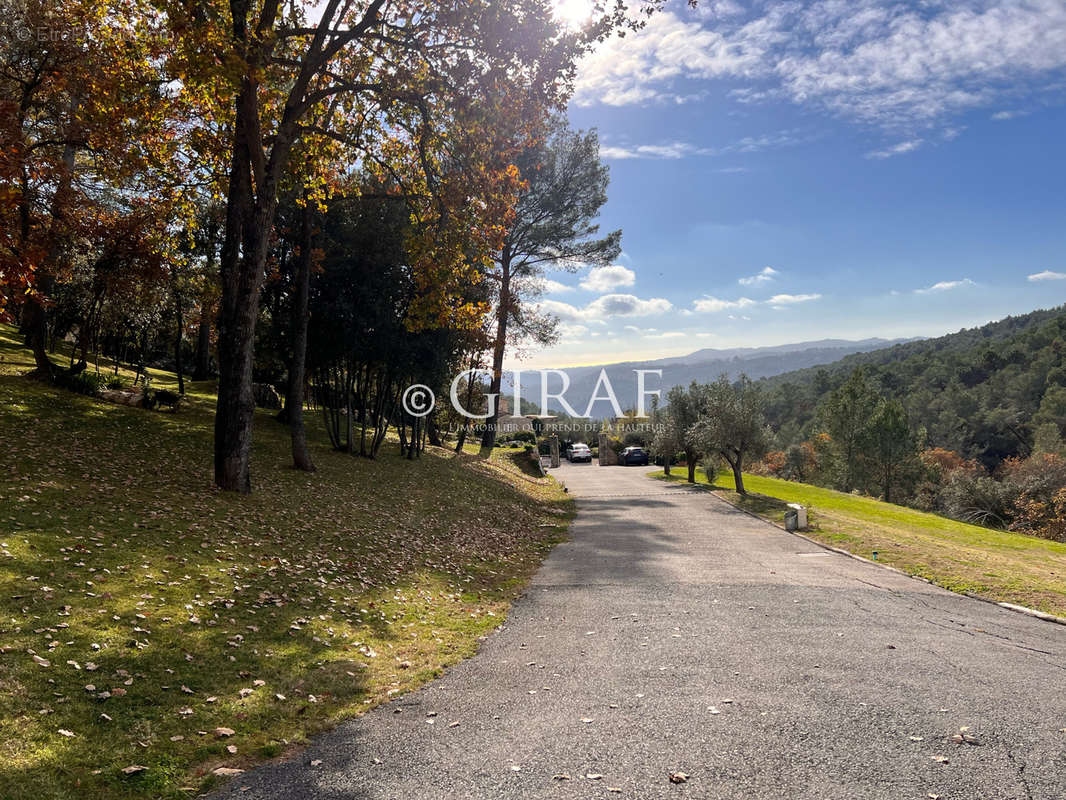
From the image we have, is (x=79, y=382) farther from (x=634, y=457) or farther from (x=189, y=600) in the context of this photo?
(x=634, y=457)

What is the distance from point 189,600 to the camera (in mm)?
6980

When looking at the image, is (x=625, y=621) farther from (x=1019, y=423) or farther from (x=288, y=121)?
(x=1019, y=423)

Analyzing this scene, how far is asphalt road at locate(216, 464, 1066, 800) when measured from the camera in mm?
3998

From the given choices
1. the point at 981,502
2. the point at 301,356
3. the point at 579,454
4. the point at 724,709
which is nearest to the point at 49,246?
the point at 301,356

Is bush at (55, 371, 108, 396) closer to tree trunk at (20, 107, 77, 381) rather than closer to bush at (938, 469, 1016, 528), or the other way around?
tree trunk at (20, 107, 77, 381)

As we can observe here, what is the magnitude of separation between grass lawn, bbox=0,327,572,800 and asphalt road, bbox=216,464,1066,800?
650mm

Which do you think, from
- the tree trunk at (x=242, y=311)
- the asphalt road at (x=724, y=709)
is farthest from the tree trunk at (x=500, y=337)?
the asphalt road at (x=724, y=709)

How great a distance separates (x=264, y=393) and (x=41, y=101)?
13.6 m

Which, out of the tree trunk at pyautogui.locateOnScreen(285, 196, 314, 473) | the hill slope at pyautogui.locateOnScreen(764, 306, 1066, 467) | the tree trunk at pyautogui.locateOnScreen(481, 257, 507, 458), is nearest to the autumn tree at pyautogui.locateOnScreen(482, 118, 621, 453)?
the tree trunk at pyautogui.locateOnScreen(481, 257, 507, 458)

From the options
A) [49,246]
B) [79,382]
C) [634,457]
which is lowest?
→ [634,457]

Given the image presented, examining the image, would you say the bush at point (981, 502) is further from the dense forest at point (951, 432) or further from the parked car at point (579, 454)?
the parked car at point (579, 454)

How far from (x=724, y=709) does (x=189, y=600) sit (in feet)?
19.0

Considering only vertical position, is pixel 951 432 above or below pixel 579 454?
above

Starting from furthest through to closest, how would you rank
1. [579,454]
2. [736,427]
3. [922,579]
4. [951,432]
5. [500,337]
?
[951,432] → [579,454] → [500,337] → [736,427] → [922,579]
